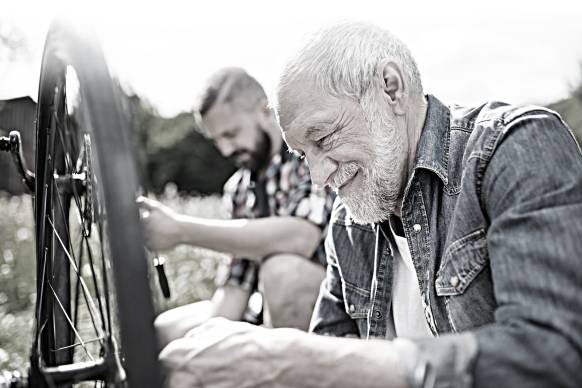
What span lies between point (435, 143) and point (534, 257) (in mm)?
478

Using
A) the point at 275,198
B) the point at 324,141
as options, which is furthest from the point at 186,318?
the point at 324,141

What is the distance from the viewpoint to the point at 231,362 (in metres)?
1.27

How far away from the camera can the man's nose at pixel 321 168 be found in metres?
1.84

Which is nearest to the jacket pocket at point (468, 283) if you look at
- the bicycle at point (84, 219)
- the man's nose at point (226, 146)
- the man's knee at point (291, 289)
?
the bicycle at point (84, 219)

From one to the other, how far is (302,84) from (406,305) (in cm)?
64

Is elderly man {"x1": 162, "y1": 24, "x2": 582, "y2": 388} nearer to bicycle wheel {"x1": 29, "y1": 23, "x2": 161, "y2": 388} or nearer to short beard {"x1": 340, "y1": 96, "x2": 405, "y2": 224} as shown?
short beard {"x1": 340, "y1": 96, "x2": 405, "y2": 224}

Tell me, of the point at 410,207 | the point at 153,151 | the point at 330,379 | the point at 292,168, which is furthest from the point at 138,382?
the point at 153,151

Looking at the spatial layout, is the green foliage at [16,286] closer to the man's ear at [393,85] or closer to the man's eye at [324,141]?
the man's eye at [324,141]

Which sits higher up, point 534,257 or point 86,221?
point 86,221

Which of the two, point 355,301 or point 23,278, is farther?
point 23,278

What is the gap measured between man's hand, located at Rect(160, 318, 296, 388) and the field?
5.95 ft

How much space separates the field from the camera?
3504mm

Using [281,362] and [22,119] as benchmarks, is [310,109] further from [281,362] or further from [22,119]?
[22,119]

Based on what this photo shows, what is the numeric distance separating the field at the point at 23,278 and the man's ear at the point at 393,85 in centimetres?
162
